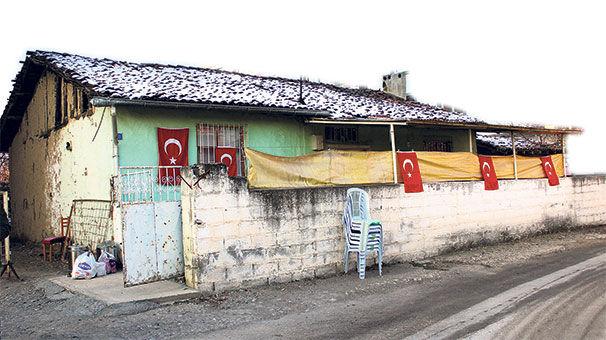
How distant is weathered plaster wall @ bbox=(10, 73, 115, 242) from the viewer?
11.5 m

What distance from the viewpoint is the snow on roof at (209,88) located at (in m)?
11.2

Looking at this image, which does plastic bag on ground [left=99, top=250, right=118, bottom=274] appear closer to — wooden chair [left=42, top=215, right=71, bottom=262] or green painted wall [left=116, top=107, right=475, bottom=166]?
green painted wall [left=116, top=107, right=475, bottom=166]

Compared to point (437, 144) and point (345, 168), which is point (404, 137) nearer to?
point (437, 144)

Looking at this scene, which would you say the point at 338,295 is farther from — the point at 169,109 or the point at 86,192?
the point at 86,192

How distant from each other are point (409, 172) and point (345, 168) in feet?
5.87

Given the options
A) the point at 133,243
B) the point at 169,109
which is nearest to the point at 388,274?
the point at 133,243

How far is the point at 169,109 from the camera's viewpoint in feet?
37.6

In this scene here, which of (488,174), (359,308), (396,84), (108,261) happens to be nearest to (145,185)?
(108,261)

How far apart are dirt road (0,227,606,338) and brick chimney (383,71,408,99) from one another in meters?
11.8

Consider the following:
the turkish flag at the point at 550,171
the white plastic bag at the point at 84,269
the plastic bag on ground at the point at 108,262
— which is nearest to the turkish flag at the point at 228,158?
the plastic bag on ground at the point at 108,262

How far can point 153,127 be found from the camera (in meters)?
11.2

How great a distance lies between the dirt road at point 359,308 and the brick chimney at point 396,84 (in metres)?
11.8

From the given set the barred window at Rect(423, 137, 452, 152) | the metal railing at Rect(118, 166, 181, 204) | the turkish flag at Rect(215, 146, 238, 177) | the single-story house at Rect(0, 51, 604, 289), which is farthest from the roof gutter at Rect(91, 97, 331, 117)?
the barred window at Rect(423, 137, 452, 152)

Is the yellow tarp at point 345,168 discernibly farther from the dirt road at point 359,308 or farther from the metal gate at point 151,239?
the dirt road at point 359,308
